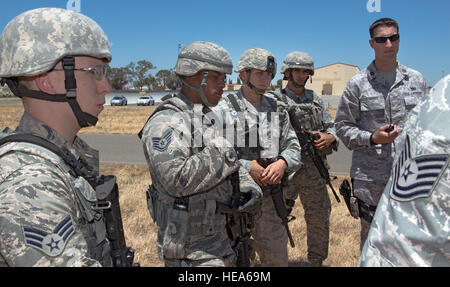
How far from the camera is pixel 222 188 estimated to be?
2.29 meters

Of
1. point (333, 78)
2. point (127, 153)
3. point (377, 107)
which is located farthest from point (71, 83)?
point (333, 78)

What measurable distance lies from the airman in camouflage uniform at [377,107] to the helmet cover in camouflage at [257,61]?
0.73 metres

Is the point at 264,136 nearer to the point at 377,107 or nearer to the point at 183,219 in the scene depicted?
the point at 377,107

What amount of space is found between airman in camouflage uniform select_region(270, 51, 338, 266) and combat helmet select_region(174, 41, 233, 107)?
1.46m

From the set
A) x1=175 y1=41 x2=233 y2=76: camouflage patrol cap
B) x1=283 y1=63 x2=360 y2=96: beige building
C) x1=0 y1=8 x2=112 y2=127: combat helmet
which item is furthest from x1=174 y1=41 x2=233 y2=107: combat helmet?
x1=283 y1=63 x2=360 y2=96: beige building

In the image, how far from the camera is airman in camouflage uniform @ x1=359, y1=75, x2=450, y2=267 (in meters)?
0.83

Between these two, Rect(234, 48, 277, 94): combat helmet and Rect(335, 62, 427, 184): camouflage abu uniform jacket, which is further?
Rect(234, 48, 277, 94): combat helmet

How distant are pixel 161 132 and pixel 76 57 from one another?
0.75 meters

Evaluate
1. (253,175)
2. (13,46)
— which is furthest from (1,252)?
(253,175)

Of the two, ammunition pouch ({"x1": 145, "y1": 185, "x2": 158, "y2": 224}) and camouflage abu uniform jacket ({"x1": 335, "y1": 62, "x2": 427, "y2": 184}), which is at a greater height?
camouflage abu uniform jacket ({"x1": 335, "y1": 62, "x2": 427, "y2": 184})

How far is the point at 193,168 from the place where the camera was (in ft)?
6.54

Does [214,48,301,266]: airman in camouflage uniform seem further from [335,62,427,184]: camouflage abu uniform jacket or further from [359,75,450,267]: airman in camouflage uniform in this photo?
[359,75,450,267]: airman in camouflage uniform
